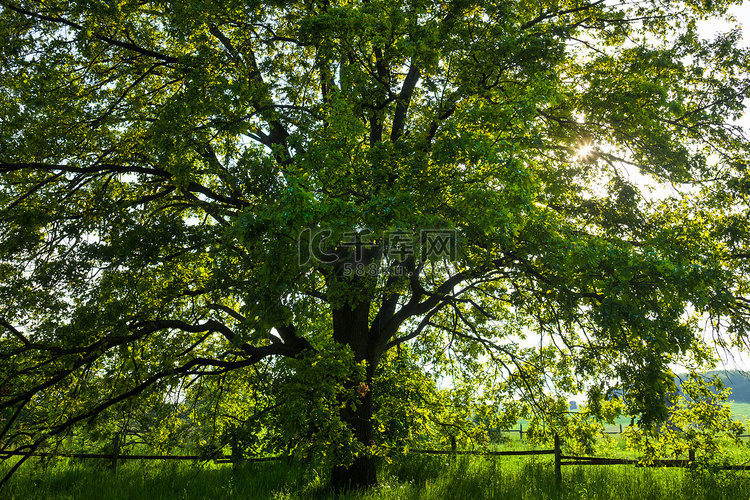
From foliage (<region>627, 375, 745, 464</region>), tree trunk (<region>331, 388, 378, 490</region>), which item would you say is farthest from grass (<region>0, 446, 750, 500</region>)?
foliage (<region>627, 375, 745, 464</region>)

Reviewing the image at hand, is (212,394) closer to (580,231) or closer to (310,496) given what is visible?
(310,496)

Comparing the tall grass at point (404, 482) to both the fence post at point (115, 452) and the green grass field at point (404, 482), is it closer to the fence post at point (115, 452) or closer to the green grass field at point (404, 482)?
the green grass field at point (404, 482)

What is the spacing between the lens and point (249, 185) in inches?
286

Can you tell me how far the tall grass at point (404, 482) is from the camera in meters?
9.45

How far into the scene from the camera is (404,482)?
10656 mm

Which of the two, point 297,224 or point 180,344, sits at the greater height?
point 297,224

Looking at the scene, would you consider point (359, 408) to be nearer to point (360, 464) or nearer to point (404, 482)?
point (360, 464)

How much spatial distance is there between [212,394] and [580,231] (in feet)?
31.1

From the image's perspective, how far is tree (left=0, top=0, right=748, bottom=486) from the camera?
6555mm

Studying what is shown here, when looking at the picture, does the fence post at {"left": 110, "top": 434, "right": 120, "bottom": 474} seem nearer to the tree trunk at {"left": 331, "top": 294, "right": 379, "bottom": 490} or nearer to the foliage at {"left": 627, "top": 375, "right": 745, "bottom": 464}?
the tree trunk at {"left": 331, "top": 294, "right": 379, "bottom": 490}

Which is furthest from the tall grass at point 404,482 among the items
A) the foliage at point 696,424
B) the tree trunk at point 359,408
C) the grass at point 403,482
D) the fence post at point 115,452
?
the foliage at point 696,424

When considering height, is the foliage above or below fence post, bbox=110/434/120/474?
above

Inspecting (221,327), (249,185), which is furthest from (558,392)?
(249,185)

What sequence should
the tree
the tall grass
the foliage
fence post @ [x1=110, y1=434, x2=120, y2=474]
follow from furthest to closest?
fence post @ [x1=110, y1=434, x2=120, y2=474], the tall grass, the foliage, the tree
